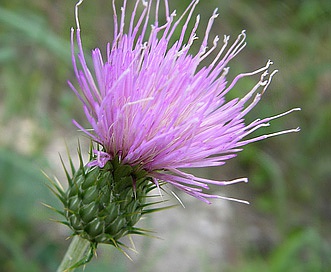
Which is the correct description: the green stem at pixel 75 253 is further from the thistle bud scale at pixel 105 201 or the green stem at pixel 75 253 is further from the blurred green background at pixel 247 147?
the blurred green background at pixel 247 147

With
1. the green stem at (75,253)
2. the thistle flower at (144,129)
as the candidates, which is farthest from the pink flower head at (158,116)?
the green stem at (75,253)

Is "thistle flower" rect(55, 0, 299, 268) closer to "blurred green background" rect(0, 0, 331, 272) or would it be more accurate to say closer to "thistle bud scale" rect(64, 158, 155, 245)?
"thistle bud scale" rect(64, 158, 155, 245)

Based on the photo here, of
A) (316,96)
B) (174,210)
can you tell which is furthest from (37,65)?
(316,96)

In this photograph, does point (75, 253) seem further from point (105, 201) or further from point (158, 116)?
point (158, 116)

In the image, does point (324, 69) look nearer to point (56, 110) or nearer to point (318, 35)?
point (318, 35)

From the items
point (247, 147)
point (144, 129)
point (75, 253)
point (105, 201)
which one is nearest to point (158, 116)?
point (144, 129)

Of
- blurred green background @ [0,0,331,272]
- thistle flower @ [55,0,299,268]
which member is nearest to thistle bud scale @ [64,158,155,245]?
thistle flower @ [55,0,299,268]

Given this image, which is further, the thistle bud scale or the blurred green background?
the blurred green background

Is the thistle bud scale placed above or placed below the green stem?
above

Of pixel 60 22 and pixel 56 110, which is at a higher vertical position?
pixel 60 22
